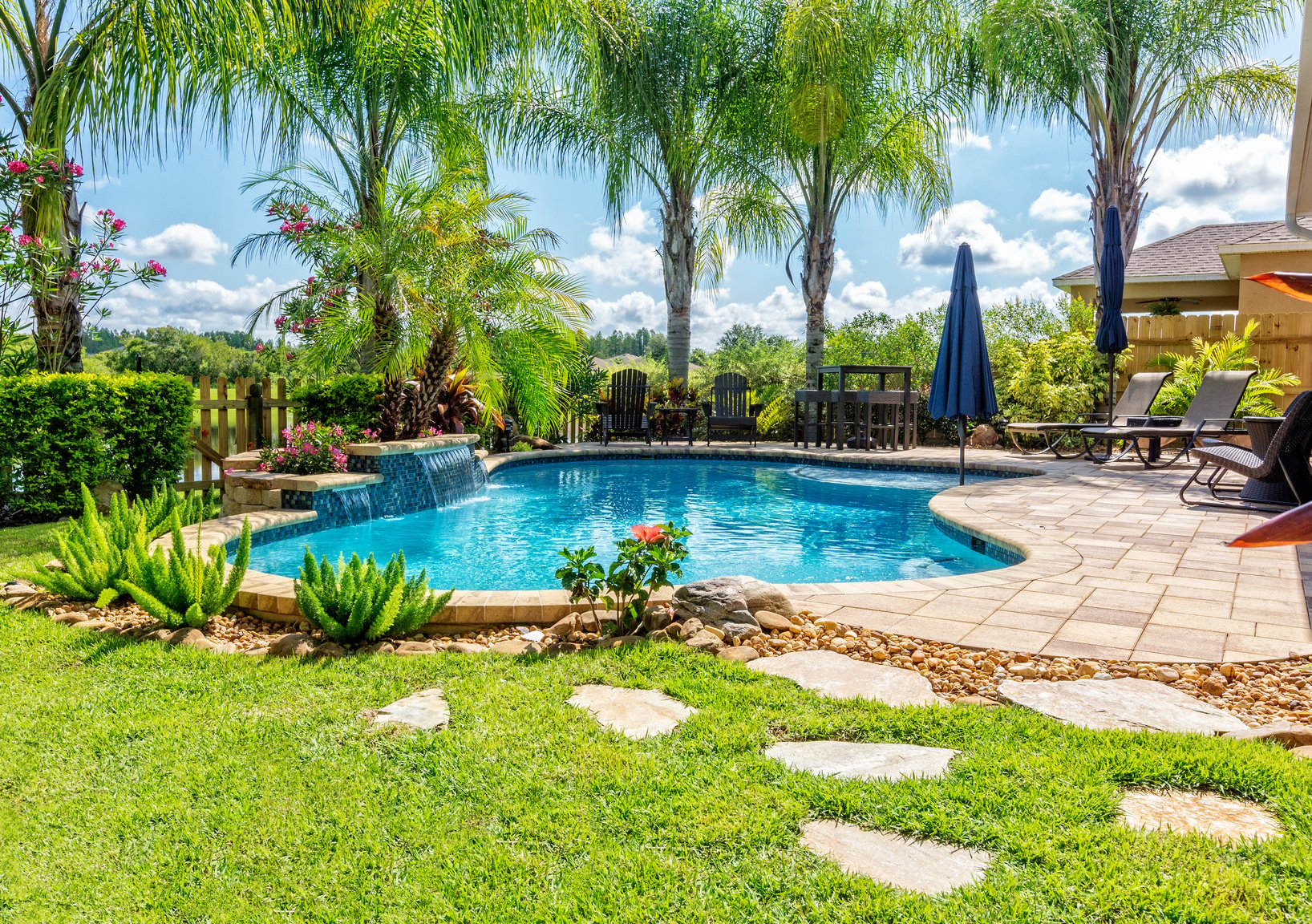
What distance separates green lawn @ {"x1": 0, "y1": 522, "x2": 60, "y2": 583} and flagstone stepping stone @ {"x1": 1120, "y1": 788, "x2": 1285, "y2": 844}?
4.74m

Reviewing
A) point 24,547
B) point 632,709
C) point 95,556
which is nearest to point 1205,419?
point 632,709

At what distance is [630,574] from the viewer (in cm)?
341

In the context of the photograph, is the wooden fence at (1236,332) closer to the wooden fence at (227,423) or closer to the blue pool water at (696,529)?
the blue pool water at (696,529)

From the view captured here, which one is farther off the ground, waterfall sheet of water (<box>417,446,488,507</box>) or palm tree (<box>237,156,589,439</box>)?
palm tree (<box>237,156,589,439</box>)

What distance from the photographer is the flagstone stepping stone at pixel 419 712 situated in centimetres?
248

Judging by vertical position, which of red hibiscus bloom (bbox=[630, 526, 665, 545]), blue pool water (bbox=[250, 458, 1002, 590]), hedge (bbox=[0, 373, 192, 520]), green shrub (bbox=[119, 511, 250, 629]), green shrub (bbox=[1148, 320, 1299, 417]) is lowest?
blue pool water (bbox=[250, 458, 1002, 590])

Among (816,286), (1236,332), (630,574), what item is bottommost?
(630,574)

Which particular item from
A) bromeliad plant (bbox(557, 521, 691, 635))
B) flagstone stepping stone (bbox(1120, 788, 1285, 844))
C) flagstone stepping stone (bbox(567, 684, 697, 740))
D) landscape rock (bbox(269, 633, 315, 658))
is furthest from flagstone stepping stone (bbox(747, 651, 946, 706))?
landscape rock (bbox(269, 633, 315, 658))

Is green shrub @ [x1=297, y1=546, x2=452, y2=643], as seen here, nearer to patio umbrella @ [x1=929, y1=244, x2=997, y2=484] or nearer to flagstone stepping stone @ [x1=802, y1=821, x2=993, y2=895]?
flagstone stepping stone @ [x1=802, y1=821, x2=993, y2=895]

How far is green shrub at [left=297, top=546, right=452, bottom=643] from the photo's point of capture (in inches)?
127

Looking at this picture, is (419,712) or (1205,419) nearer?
(419,712)

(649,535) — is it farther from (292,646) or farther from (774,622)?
(292,646)

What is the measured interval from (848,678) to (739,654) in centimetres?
46

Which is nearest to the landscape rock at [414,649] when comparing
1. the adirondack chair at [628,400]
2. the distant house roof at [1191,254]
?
the adirondack chair at [628,400]
